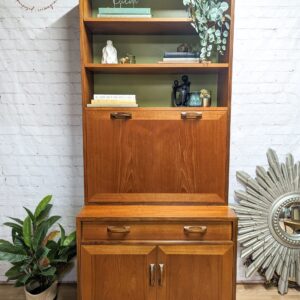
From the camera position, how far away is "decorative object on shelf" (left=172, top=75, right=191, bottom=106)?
1675 mm

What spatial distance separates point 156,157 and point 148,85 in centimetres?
56

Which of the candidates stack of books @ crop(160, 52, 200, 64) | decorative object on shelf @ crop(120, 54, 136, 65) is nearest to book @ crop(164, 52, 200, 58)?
stack of books @ crop(160, 52, 200, 64)

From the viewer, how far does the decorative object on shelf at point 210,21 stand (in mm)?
1486

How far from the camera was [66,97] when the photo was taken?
1.89 m

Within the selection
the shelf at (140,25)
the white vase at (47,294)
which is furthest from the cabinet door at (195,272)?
the shelf at (140,25)

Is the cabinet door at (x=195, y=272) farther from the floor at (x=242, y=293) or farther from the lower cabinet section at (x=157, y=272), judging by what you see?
the floor at (x=242, y=293)

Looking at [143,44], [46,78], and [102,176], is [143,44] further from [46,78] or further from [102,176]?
[102,176]

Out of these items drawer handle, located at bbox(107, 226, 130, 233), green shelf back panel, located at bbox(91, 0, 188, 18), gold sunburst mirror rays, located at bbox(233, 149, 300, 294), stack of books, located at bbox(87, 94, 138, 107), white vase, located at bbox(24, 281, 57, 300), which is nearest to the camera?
drawer handle, located at bbox(107, 226, 130, 233)

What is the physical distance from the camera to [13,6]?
1.81 m

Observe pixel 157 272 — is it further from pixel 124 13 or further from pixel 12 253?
pixel 124 13

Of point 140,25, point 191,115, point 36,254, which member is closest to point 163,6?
point 140,25

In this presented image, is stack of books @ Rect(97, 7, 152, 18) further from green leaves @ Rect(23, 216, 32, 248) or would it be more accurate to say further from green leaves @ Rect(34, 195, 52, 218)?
green leaves @ Rect(23, 216, 32, 248)

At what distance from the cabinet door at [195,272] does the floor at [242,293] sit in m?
0.55

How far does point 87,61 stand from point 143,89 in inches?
16.6
